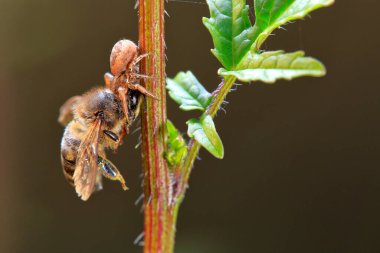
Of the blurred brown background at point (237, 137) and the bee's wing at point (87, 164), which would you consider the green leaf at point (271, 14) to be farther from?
the blurred brown background at point (237, 137)

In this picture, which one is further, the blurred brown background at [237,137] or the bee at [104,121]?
the blurred brown background at [237,137]

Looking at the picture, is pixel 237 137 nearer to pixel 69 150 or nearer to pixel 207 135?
pixel 69 150

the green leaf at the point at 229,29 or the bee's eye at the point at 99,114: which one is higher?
the green leaf at the point at 229,29

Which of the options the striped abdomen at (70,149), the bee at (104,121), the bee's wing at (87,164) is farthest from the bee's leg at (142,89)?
the striped abdomen at (70,149)

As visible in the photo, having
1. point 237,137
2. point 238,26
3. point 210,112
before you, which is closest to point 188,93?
point 210,112

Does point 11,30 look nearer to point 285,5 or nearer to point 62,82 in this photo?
point 62,82

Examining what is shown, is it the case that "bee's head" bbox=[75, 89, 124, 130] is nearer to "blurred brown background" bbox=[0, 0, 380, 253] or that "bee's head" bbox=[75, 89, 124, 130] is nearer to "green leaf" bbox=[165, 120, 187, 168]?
"green leaf" bbox=[165, 120, 187, 168]

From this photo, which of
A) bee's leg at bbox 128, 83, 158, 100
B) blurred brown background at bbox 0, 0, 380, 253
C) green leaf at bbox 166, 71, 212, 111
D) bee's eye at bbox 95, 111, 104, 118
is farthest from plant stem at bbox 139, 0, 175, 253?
blurred brown background at bbox 0, 0, 380, 253
